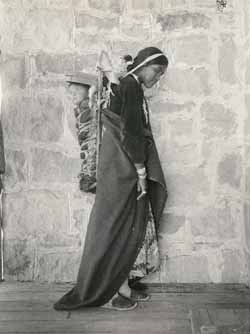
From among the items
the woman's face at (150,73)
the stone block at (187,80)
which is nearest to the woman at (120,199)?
the woman's face at (150,73)

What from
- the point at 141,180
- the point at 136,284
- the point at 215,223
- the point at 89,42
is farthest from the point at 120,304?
the point at 89,42

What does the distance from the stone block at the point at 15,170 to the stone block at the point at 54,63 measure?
580 millimetres

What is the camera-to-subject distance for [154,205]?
9.12 feet

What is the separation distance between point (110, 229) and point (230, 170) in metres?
0.95

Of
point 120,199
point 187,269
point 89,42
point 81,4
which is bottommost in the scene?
point 187,269

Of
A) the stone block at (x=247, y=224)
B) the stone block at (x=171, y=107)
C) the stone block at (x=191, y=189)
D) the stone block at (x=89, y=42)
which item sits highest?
the stone block at (x=89, y=42)

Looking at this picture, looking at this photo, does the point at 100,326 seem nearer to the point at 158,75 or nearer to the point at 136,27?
the point at 158,75

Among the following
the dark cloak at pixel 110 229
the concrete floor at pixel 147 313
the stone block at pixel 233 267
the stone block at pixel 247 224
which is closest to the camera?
the concrete floor at pixel 147 313

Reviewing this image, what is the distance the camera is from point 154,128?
116 inches

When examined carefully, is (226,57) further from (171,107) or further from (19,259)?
(19,259)

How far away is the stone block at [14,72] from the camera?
9.68ft

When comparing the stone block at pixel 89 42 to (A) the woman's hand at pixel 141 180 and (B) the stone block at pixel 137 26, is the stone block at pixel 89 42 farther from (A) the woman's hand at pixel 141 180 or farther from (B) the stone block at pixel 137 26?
(A) the woman's hand at pixel 141 180

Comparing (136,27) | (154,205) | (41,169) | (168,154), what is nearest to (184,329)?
(154,205)

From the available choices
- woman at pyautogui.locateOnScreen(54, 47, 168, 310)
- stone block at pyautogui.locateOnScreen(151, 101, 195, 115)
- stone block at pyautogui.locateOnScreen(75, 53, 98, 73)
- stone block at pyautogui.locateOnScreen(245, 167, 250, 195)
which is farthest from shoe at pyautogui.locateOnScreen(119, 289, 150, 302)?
stone block at pyautogui.locateOnScreen(75, 53, 98, 73)
